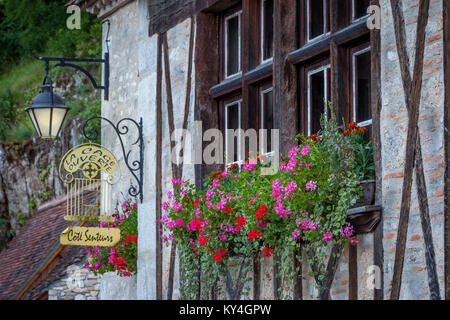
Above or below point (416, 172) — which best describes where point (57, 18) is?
above

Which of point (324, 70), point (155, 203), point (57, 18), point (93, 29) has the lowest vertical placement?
point (155, 203)

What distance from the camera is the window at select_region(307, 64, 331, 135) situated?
6.89 meters

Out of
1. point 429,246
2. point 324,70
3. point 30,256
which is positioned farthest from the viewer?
point 30,256

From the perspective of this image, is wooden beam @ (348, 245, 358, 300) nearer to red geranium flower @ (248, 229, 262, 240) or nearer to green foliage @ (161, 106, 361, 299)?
green foliage @ (161, 106, 361, 299)

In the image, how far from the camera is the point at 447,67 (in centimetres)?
530

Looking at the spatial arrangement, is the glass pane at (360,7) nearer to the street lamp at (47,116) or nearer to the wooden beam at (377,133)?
the wooden beam at (377,133)

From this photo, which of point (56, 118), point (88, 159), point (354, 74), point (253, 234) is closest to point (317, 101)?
point (354, 74)

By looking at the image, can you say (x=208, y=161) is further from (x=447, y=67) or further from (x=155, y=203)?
(x=447, y=67)

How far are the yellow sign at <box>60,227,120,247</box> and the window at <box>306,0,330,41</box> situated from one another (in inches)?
94.7

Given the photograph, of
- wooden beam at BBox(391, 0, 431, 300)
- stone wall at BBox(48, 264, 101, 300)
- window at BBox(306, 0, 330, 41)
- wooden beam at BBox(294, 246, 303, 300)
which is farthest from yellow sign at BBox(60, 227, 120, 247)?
stone wall at BBox(48, 264, 101, 300)

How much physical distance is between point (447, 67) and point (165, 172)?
372 cm

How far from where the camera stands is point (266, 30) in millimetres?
7645

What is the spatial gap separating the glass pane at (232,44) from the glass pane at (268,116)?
609 millimetres
